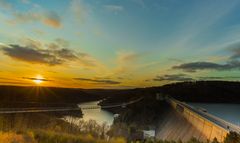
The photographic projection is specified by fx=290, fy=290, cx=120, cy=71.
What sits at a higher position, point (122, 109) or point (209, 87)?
point (209, 87)

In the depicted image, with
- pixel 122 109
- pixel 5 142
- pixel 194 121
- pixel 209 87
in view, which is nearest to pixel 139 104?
pixel 122 109

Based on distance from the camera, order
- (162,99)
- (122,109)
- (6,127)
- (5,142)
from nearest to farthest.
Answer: (5,142), (6,127), (122,109), (162,99)

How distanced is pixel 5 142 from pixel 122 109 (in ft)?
387

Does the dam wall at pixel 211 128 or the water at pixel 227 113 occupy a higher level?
the dam wall at pixel 211 128

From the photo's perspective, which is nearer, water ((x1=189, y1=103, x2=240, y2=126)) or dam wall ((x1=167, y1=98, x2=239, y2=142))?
dam wall ((x1=167, y1=98, x2=239, y2=142))

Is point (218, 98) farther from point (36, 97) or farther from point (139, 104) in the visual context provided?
point (36, 97)

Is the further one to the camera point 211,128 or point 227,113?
point 227,113

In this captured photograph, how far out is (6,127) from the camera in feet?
64.7

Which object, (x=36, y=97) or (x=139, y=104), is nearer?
(x=36, y=97)

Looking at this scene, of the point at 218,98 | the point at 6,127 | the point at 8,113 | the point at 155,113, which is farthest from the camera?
the point at 218,98

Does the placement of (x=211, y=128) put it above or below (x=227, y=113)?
above

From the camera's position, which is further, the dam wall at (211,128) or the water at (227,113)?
the water at (227,113)

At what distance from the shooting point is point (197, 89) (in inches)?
6969

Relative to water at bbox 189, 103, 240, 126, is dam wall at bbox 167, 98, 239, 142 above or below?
above
